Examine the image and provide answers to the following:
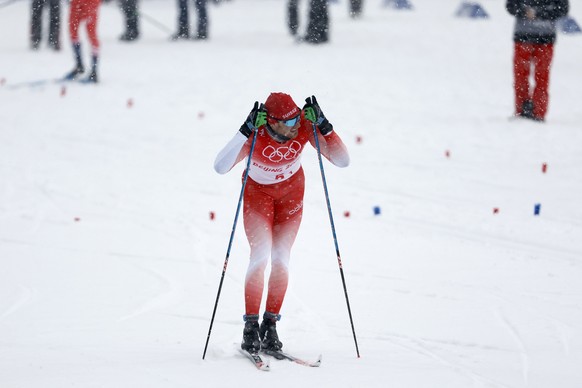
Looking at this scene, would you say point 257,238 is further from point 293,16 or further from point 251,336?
point 293,16

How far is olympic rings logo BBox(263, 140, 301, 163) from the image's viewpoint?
215 inches

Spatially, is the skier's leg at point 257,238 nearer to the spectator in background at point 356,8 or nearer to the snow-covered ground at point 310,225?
the snow-covered ground at point 310,225

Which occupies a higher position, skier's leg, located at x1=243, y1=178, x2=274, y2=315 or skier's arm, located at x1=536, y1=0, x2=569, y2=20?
skier's arm, located at x1=536, y1=0, x2=569, y2=20

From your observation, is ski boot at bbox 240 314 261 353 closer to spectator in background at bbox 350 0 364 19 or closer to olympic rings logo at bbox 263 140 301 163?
olympic rings logo at bbox 263 140 301 163

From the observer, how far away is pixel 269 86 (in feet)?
50.5

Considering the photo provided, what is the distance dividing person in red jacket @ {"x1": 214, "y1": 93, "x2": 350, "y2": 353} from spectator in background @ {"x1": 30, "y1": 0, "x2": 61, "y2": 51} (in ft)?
47.3

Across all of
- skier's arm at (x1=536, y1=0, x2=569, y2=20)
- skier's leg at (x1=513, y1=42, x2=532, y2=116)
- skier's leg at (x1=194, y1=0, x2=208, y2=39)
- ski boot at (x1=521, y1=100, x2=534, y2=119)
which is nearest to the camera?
skier's arm at (x1=536, y1=0, x2=569, y2=20)

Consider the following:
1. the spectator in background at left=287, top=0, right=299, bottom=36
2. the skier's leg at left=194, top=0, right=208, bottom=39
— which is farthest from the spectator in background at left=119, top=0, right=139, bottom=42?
the spectator in background at left=287, top=0, right=299, bottom=36

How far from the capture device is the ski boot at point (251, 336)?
551cm

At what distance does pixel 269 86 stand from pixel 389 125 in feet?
10.1

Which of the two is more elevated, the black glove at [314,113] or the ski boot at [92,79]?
the black glove at [314,113]

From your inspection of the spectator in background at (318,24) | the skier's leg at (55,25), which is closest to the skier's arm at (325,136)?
the spectator in background at (318,24)

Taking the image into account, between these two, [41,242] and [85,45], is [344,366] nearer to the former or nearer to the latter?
[41,242]

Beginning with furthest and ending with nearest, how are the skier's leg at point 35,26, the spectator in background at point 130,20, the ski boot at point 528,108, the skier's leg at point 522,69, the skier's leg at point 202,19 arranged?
the spectator in background at point 130,20
the skier's leg at point 202,19
the skier's leg at point 35,26
the ski boot at point 528,108
the skier's leg at point 522,69
